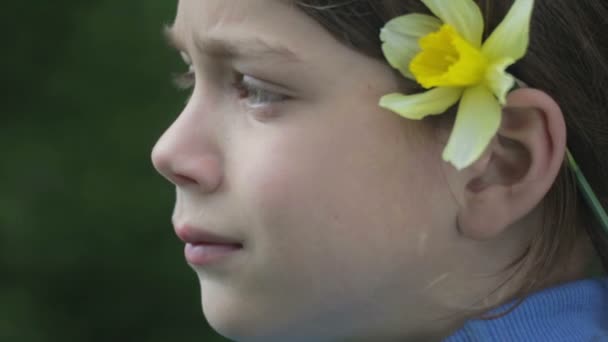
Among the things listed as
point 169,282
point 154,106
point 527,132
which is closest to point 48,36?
point 154,106

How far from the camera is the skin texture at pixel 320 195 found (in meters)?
1.62

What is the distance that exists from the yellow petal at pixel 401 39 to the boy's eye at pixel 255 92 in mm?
176

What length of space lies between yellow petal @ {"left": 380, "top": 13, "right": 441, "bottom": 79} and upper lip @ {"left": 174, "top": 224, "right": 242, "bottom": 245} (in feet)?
1.16

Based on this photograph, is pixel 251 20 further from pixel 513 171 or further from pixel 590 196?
pixel 590 196

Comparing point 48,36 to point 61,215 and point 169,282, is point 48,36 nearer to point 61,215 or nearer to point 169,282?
point 61,215

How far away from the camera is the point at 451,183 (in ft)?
5.42

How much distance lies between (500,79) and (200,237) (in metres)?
0.50

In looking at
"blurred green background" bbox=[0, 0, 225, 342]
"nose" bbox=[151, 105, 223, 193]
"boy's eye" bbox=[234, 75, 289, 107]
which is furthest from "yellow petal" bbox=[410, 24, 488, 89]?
"blurred green background" bbox=[0, 0, 225, 342]

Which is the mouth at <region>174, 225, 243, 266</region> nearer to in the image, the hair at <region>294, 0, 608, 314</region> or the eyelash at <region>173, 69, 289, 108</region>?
the eyelash at <region>173, 69, 289, 108</region>

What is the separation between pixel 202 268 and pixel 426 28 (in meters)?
0.49

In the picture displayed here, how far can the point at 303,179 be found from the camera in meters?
1.62

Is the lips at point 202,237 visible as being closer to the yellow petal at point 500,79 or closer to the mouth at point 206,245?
the mouth at point 206,245

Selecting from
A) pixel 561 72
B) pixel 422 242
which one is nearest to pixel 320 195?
pixel 422 242

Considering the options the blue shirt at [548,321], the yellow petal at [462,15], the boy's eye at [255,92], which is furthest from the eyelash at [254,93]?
the blue shirt at [548,321]
